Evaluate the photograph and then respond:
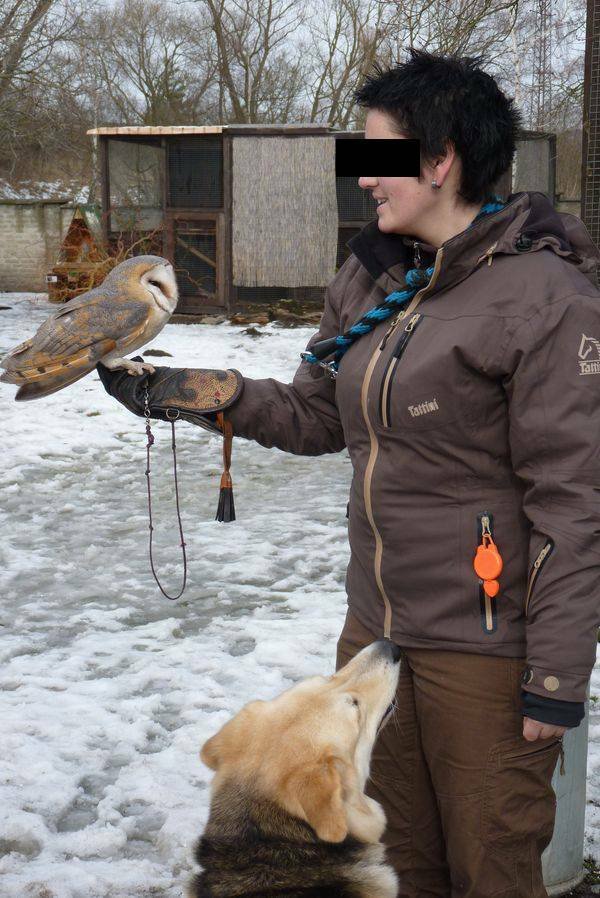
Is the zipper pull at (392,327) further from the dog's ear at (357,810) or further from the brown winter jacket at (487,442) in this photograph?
the dog's ear at (357,810)

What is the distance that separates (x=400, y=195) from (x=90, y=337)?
3.60 ft

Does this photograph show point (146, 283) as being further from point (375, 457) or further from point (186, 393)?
point (375, 457)

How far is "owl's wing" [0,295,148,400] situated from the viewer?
272 centimetres

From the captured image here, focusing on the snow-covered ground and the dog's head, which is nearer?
the dog's head

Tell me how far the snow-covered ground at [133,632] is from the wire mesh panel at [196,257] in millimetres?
6659

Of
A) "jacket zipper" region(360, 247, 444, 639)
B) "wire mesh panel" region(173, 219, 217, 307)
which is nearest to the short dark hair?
"jacket zipper" region(360, 247, 444, 639)

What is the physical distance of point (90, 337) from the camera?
9.01ft

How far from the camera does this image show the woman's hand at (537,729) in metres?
1.96

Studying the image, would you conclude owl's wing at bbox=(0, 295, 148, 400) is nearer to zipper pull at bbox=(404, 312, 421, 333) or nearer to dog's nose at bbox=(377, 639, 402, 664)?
zipper pull at bbox=(404, 312, 421, 333)

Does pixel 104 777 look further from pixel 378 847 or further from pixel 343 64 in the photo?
pixel 343 64

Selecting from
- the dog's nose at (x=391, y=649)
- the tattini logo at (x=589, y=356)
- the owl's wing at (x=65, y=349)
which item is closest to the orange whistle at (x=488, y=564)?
the dog's nose at (x=391, y=649)

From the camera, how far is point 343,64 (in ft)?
90.1

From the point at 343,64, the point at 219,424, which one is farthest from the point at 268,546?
the point at 343,64

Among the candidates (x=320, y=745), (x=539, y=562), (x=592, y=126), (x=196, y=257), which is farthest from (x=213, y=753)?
(x=196, y=257)
